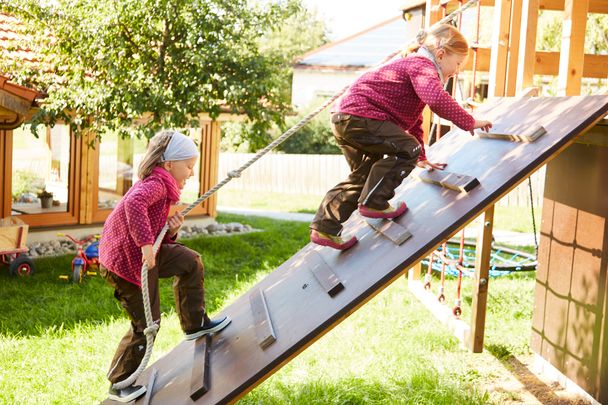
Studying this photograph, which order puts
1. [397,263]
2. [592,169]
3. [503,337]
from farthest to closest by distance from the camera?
[503,337], [592,169], [397,263]

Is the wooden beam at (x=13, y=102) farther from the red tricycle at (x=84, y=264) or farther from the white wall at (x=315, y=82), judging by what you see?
the white wall at (x=315, y=82)

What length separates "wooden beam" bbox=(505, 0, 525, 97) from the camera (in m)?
5.54

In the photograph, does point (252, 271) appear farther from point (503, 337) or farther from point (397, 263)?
point (397, 263)

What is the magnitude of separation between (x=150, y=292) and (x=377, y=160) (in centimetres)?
154

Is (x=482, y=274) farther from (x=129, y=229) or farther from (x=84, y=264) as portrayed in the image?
(x=84, y=264)

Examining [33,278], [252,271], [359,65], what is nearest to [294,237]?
[252,271]

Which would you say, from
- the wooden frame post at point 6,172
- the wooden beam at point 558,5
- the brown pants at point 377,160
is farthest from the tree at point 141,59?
the brown pants at point 377,160

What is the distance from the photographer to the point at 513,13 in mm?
5551

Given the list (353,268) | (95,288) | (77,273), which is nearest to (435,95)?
Result: (353,268)

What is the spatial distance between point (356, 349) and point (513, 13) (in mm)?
2962

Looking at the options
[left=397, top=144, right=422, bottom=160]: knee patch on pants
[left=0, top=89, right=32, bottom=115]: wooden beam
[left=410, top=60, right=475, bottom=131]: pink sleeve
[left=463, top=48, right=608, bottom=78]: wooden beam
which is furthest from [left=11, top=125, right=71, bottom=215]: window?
[left=410, top=60, right=475, bottom=131]: pink sleeve

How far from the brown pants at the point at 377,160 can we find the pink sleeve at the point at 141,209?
3.31 ft

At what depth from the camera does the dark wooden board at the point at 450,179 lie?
3877 millimetres

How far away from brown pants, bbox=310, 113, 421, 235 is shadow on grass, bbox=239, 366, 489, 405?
1342mm
